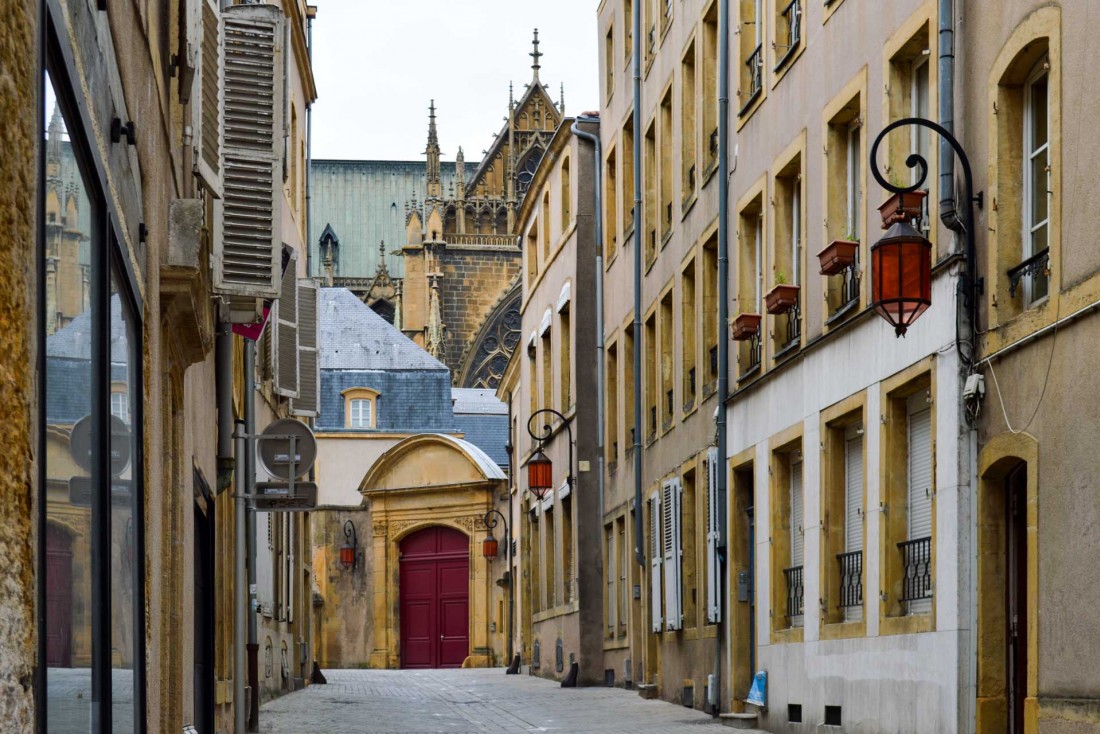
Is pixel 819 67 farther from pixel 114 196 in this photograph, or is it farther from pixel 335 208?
pixel 335 208

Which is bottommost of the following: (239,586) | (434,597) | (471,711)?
(471,711)

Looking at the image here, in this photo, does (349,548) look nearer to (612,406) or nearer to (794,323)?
(612,406)

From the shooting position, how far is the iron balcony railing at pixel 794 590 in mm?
16672

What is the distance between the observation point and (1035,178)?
11195 millimetres

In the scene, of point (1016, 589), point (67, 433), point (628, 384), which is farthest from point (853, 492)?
point (628, 384)

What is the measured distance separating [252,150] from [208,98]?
1.28m

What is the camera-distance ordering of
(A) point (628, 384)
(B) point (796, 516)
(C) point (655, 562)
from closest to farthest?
(B) point (796, 516) → (C) point (655, 562) → (A) point (628, 384)

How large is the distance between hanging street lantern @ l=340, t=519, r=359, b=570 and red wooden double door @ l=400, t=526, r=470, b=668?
3.79ft

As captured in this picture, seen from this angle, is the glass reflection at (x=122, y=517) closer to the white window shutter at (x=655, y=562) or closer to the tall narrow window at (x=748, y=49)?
the tall narrow window at (x=748, y=49)

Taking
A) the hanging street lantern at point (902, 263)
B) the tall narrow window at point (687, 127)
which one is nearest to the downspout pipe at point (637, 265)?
the tall narrow window at point (687, 127)

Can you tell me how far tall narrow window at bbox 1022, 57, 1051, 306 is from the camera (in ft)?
36.3

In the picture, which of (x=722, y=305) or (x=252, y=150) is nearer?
(x=252, y=150)

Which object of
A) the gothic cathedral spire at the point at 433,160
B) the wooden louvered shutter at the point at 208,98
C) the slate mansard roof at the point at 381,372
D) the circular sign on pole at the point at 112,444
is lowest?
the circular sign on pole at the point at 112,444

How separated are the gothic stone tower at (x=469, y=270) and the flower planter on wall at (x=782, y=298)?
2115 inches
